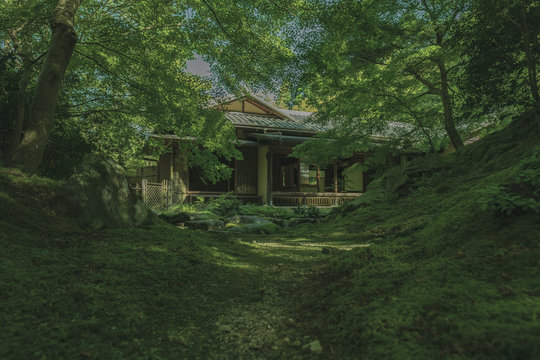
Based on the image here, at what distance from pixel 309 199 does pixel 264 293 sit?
12.3m

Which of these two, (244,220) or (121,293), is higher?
(121,293)

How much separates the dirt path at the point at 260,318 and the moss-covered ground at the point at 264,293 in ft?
0.04

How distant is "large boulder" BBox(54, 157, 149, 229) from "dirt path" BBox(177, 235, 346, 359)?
1398mm

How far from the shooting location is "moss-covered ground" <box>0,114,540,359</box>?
54.6 inches

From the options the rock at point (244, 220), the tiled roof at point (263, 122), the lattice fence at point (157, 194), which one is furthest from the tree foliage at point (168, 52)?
the tiled roof at point (263, 122)

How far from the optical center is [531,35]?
13.9 ft

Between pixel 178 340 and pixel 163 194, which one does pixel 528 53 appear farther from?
pixel 163 194

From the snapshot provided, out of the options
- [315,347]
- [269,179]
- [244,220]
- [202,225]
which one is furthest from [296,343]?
[269,179]

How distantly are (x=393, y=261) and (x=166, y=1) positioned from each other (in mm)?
6887

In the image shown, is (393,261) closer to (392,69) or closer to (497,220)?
(497,220)

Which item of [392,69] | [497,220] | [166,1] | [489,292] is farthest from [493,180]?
[166,1]

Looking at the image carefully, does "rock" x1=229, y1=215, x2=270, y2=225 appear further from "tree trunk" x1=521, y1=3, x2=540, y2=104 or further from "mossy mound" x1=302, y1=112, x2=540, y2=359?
"tree trunk" x1=521, y1=3, x2=540, y2=104

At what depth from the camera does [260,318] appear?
2066 millimetres

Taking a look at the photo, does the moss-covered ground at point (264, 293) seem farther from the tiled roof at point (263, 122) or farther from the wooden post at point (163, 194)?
the tiled roof at point (263, 122)
